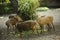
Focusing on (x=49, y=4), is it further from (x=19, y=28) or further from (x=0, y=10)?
(x=19, y=28)

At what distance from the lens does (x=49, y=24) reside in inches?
305

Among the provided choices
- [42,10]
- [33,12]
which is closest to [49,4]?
[42,10]

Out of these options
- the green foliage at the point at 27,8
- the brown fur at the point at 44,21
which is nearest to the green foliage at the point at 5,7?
the green foliage at the point at 27,8

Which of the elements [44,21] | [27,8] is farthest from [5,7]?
[44,21]

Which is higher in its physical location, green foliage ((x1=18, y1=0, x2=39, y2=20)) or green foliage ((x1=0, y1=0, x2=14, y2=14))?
green foliage ((x1=18, y1=0, x2=39, y2=20))

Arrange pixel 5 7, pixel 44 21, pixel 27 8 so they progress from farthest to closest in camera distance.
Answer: pixel 5 7
pixel 27 8
pixel 44 21

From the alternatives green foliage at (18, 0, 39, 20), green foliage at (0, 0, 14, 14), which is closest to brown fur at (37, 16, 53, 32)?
green foliage at (18, 0, 39, 20)

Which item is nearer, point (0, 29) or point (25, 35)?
point (25, 35)

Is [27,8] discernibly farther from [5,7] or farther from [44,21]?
[5,7]

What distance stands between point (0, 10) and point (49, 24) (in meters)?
6.86

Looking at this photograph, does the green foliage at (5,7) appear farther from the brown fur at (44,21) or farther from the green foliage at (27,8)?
the brown fur at (44,21)

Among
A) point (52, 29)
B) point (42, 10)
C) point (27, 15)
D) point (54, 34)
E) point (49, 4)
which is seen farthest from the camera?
point (49, 4)

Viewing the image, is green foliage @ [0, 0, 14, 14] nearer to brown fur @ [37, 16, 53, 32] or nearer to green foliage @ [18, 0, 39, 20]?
green foliage @ [18, 0, 39, 20]

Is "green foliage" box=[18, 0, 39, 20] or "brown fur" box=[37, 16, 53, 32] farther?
"green foliage" box=[18, 0, 39, 20]
